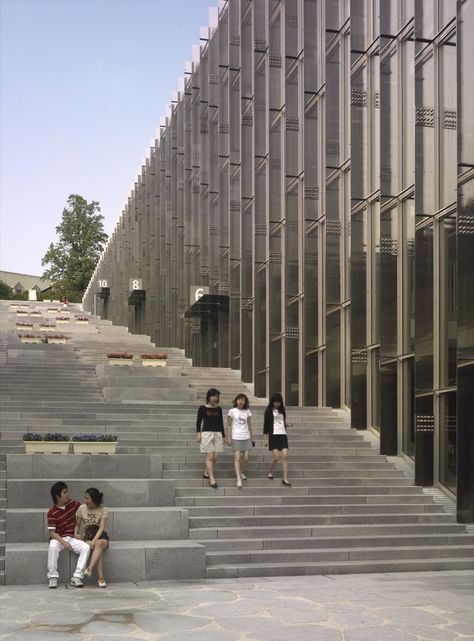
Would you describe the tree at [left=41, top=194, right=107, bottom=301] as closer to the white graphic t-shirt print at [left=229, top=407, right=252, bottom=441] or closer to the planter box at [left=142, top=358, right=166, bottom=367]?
the planter box at [left=142, top=358, right=166, bottom=367]

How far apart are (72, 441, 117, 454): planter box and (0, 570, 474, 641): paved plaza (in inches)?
170

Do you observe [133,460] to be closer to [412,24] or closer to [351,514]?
[351,514]

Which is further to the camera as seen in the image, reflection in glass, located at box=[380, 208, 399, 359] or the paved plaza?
reflection in glass, located at box=[380, 208, 399, 359]

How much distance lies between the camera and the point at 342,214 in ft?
89.7

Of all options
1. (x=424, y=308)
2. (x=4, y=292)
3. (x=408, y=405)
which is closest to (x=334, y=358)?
(x=408, y=405)

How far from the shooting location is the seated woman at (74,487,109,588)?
13469 mm

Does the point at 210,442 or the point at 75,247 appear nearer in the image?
the point at 210,442

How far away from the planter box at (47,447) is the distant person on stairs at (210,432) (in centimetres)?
238

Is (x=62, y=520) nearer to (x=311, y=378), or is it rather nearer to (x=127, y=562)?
(x=127, y=562)

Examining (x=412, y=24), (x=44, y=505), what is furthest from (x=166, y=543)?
(x=412, y=24)

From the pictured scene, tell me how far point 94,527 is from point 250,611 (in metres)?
3.16

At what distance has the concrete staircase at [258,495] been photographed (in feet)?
50.1

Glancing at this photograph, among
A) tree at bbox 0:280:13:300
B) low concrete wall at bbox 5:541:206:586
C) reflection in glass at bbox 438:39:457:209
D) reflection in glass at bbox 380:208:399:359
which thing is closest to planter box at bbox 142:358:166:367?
reflection in glass at bbox 380:208:399:359

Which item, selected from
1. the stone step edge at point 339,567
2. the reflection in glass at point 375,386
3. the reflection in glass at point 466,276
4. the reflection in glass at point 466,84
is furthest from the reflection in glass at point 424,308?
the stone step edge at point 339,567
